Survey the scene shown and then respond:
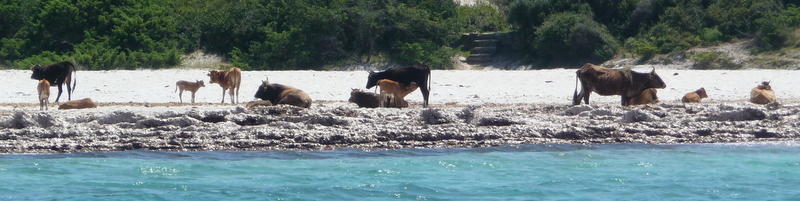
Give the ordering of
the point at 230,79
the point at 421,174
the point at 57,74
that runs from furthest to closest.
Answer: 1. the point at 57,74
2. the point at 230,79
3. the point at 421,174

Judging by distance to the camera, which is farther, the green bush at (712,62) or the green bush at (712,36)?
the green bush at (712,36)

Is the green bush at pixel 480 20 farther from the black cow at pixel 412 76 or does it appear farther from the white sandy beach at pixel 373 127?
the white sandy beach at pixel 373 127

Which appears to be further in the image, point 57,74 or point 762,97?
point 57,74

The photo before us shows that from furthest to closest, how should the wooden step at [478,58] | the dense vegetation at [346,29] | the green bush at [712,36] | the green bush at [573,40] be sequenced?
the wooden step at [478,58] → the green bush at [573,40] → the dense vegetation at [346,29] → the green bush at [712,36]

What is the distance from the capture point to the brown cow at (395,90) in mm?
16047

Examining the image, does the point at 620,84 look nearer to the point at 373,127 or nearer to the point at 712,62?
the point at 373,127

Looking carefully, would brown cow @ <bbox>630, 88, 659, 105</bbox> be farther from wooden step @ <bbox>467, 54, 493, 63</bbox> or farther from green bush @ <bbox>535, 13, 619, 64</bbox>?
wooden step @ <bbox>467, 54, 493, 63</bbox>

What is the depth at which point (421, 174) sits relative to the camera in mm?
11406

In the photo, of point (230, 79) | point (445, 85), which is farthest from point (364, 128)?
point (445, 85)

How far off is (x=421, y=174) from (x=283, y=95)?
494cm

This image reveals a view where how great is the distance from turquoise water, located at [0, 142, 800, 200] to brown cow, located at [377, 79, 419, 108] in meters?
3.70

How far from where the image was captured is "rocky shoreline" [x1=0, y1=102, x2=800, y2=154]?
12305 millimetres

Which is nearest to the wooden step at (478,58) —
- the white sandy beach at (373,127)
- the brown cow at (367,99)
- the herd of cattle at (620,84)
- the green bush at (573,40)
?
the green bush at (573,40)

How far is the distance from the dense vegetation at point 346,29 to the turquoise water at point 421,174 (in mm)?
15118
